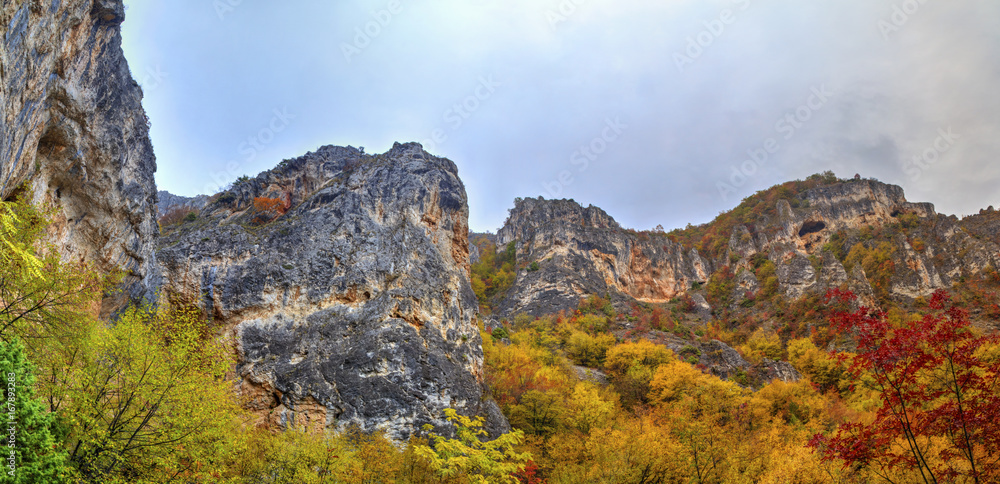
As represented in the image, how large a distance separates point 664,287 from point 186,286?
7086 cm

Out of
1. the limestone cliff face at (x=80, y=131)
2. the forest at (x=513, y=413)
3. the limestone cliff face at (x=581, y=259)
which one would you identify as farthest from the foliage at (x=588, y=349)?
the limestone cliff face at (x=80, y=131)

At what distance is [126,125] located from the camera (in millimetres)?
17562

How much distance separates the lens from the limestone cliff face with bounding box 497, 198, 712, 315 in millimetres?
67812

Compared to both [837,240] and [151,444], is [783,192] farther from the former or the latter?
[151,444]

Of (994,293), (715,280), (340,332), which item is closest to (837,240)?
(715,280)

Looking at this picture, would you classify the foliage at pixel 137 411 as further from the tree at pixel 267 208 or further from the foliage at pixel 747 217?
the foliage at pixel 747 217

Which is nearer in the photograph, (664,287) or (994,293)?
(994,293)

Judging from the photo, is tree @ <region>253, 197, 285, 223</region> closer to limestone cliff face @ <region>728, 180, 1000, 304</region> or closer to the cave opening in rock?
limestone cliff face @ <region>728, 180, 1000, 304</region>

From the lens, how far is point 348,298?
32094 millimetres

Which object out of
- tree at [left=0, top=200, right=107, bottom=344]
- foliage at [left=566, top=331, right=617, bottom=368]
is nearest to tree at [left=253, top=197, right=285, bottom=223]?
tree at [left=0, top=200, right=107, bottom=344]

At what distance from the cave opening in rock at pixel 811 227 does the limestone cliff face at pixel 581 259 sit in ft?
51.0

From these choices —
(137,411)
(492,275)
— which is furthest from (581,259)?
(137,411)

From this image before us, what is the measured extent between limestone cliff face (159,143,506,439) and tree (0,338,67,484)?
1821 cm

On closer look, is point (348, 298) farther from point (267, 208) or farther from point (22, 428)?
point (22, 428)
